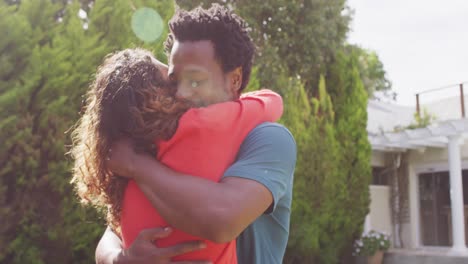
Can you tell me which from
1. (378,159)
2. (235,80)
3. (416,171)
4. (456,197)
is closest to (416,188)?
(416,171)

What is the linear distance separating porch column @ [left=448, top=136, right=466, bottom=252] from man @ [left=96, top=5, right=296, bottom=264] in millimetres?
12418

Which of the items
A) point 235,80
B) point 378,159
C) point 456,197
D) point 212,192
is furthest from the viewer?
point 378,159

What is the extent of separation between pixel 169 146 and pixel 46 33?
421cm

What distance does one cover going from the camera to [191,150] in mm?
1172

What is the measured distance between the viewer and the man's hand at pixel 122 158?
121cm

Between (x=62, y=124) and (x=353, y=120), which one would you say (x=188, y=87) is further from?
(x=353, y=120)

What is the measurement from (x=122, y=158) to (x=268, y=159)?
312mm

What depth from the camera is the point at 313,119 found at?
10.5 m

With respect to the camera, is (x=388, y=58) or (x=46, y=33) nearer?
(x=46, y=33)

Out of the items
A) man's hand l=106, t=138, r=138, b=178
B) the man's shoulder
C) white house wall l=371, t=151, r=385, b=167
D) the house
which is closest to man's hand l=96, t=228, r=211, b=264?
man's hand l=106, t=138, r=138, b=178

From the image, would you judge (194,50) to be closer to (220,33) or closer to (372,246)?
(220,33)

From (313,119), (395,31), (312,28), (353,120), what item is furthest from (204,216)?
(395,31)

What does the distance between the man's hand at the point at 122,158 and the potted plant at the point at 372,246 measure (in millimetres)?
10941

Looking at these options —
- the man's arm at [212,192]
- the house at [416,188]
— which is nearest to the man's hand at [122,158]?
the man's arm at [212,192]
